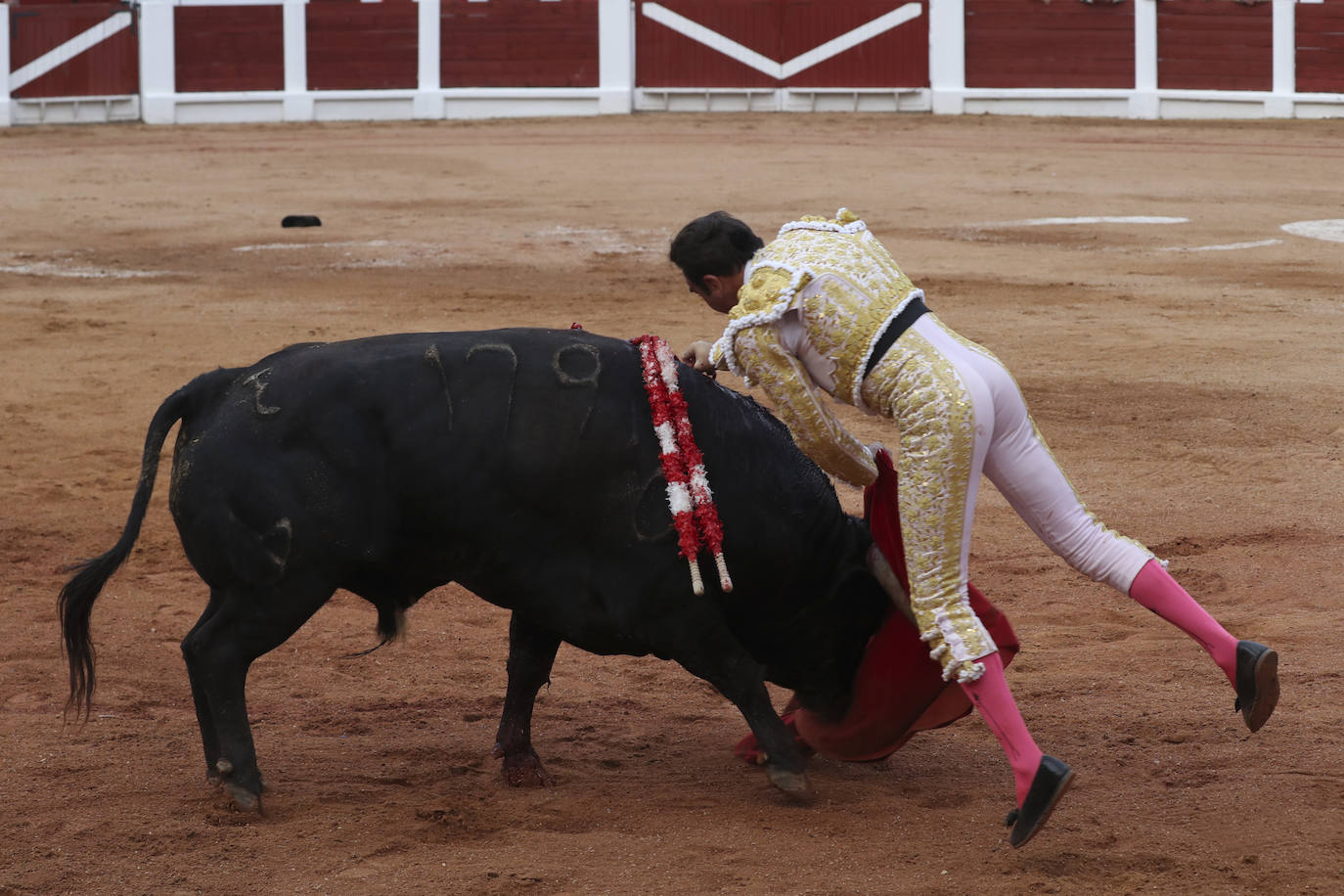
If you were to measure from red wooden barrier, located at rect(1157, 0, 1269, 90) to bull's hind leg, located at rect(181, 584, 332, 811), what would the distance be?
54.8 ft

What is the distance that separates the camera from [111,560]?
3.55m

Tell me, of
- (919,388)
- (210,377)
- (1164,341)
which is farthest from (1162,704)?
(1164,341)

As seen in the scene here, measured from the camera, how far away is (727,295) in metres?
3.26

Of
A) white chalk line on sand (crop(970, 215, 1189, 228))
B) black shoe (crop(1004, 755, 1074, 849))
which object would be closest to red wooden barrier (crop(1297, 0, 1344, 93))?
white chalk line on sand (crop(970, 215, 1189, 228))

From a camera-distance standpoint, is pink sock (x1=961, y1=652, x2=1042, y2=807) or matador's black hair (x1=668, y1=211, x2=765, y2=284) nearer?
pink sock (x1=961, y1=652, x2=1042, y2=807)

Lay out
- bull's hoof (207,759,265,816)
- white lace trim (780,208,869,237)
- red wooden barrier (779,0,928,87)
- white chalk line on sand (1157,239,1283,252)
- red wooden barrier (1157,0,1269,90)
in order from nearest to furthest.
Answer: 1. white lace trim (780,208,869,237)
2. bull's hoof (207,759,265,816)
3. white chalk line on sand (1157,239,1283,252)
4. red wooden barrier (1157,0,1269,90)
5. red wooden barrier (779,0,928,87)

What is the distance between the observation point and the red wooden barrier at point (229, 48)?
61.5 ft

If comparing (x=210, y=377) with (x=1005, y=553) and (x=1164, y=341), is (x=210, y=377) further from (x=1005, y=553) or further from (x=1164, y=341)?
(x=1164, y=341)

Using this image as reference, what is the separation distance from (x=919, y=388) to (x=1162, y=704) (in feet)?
4.46

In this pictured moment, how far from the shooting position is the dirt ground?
10.3 feet

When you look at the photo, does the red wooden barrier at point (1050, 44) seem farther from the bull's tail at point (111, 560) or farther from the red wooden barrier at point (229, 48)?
the bull's tail at point (111, 560)

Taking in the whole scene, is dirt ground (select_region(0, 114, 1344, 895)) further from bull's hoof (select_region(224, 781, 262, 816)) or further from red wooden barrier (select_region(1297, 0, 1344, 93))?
red wooden barrier (select_region(1297, 0, 1344, 93))

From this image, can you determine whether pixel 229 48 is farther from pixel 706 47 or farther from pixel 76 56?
pixel 706 47

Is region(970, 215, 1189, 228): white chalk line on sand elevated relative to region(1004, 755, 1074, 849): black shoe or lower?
elevated
